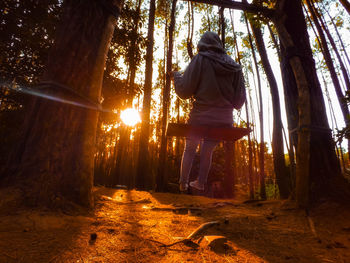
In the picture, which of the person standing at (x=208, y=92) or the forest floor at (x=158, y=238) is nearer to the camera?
the forest floor at (x=158, y=238)

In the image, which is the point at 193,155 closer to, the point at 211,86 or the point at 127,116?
the point at 211,86

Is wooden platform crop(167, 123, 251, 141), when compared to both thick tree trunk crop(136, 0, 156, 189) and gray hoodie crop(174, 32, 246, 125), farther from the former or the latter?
thick tree trunk crop(136, 0, 156, 189)

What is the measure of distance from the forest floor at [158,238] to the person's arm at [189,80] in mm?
1647

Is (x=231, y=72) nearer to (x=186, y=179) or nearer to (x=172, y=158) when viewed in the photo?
(x=186, y=179)

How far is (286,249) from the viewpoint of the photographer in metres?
1.28

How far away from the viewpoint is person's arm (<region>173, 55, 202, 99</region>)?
2.58 m

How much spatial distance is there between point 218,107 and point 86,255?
6.93 feet

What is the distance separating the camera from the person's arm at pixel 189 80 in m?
2.58

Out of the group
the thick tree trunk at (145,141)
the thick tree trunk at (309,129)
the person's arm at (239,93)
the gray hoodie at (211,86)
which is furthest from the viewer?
the thick tree trunk at (145,141)

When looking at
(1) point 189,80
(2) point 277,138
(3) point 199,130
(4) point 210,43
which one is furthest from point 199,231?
(2) point 277,138

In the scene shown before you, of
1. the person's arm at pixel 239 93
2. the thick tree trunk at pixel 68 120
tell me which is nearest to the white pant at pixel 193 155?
the person's arm at pixel 239 93

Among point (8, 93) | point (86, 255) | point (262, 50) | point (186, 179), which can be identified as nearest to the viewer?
point (86, 255)

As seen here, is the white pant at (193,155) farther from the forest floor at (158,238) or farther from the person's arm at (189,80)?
the forest floor at (158,238)

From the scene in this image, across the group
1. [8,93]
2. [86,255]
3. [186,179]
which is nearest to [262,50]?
[186,179]
